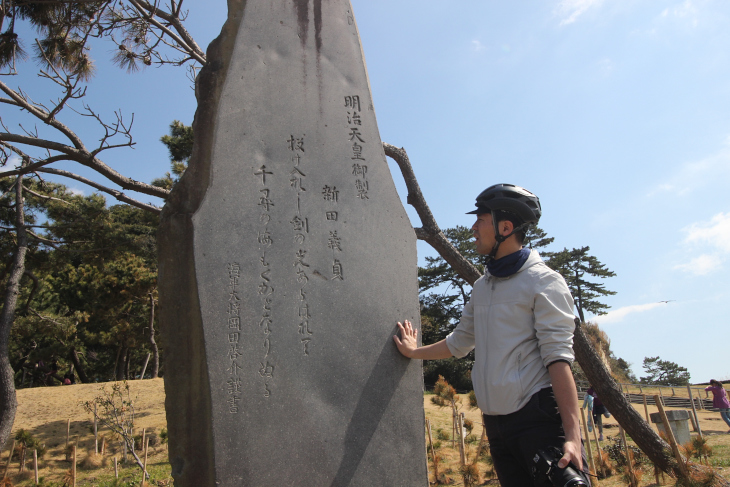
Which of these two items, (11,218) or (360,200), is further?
(11,218)

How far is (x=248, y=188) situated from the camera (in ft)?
7.04

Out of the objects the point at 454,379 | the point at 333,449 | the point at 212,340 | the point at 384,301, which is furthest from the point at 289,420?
the point at 454,379

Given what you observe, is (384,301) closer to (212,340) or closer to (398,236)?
(398,236)

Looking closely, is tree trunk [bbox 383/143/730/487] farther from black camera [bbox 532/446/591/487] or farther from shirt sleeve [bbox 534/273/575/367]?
black camera [bbox 532/446/591/487]

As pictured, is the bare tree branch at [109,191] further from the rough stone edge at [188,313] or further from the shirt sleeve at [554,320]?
the shirt sleeve at [554,320]

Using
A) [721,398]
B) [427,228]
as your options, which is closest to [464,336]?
[427,228]

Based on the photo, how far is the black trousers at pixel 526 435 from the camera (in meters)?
1.49

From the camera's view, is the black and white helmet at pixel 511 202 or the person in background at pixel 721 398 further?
the person in background at pixel 721 398

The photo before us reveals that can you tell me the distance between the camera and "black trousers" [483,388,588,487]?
149 centimetres

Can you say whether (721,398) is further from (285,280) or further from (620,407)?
(285,280)

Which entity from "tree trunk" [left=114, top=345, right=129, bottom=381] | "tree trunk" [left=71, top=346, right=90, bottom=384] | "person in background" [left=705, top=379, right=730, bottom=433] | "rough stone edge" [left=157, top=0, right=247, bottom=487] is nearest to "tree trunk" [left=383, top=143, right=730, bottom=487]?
"rough stone edge" [left=157, top=0, right=247, bottom=487]

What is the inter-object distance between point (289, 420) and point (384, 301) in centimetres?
63

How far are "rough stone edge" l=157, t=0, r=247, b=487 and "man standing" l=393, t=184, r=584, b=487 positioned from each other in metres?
1.05

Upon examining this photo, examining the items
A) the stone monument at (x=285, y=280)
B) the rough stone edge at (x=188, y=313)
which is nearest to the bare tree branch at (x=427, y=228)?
the stone monument at (x=285, y=280)
